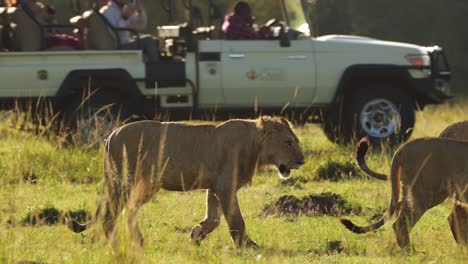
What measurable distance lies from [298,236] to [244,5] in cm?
543

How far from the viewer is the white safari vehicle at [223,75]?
13180mm

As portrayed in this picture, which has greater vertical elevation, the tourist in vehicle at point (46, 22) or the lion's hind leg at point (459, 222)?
the tourist in vehicle at point (46, 22)

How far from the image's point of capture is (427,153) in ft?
25.2

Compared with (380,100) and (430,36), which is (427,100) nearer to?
(380,100)

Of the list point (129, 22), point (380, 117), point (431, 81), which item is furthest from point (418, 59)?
point (129, 22)

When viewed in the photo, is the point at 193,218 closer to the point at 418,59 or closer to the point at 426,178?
the point at 426,178

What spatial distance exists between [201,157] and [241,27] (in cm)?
559

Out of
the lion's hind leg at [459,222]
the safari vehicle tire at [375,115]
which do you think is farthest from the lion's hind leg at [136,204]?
the safari vehicle tire at [375,115]

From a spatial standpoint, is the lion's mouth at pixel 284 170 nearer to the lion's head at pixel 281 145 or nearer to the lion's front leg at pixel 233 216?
the lion's head at pixel 281 145

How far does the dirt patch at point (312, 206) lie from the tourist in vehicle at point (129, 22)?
3738 mm

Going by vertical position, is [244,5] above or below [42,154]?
above

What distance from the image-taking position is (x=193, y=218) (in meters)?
9.51

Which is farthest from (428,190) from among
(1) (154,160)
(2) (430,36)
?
(2) (430,36)

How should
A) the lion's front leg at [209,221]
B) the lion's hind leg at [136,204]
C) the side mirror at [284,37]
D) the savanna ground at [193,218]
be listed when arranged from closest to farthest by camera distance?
the lion's hind leg at [136,204] → the savanna ground at [193,218] → the lion's front leg at [209,221] → the side mirror at [284,37]
